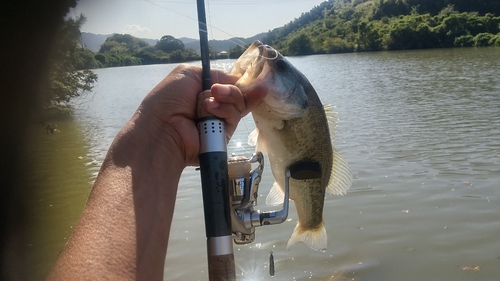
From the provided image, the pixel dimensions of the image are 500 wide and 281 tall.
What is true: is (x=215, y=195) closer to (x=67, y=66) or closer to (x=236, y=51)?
(x=236, y=51)

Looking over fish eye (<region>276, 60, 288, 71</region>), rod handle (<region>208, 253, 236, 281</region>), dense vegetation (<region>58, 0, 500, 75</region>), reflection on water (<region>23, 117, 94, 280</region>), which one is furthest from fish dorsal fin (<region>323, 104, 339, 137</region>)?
dense vegetation (<region>58, 0, 500, 75</region>)

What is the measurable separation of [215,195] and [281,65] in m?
1.26

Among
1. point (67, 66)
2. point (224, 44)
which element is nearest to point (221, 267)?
point (224, 44)

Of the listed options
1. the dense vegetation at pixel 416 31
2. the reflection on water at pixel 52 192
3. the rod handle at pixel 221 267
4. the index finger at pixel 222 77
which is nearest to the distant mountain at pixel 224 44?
the index finger at pixel 222 77

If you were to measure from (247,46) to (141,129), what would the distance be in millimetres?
1324

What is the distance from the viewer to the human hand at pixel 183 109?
2.06 metres

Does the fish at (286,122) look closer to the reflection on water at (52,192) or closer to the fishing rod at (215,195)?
the fishing rod at (215,195)

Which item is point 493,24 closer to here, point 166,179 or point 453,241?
→ point 453,241

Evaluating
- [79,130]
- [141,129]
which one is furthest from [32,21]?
[141,129]

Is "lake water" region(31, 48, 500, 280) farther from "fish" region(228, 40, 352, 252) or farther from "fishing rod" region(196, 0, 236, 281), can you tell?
"fishing rod" region(196, 0, 236, 281)

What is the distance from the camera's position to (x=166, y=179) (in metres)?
1.92

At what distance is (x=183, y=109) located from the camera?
7.11 feet

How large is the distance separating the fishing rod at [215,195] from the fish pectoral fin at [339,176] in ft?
4.59

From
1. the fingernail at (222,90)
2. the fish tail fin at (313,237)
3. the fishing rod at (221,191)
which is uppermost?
the fingernail at (222,90)
